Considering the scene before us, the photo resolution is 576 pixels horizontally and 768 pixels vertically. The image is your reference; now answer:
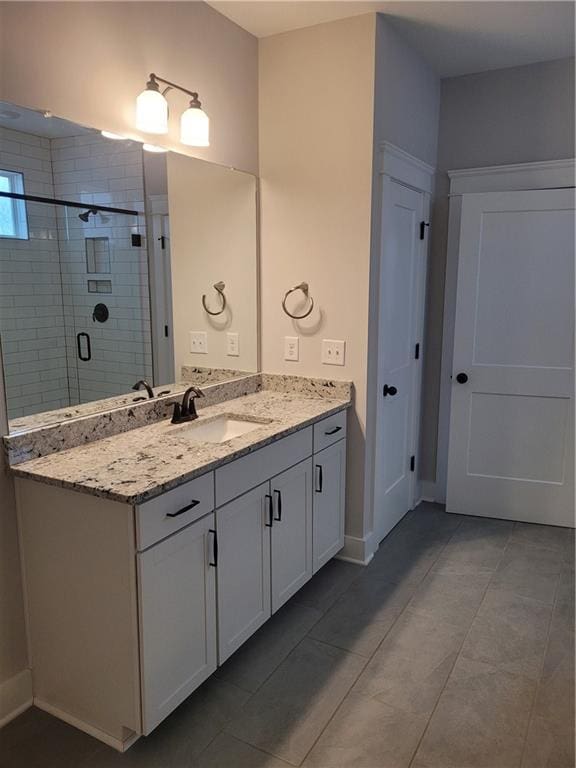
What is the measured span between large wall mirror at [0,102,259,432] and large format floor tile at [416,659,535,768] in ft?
5.39

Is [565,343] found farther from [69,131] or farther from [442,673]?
[69,131]

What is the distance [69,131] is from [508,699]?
2.51 metres

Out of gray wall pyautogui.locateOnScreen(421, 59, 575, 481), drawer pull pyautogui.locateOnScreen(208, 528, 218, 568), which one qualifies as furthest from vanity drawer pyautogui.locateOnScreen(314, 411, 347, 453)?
gray wall pyautogui.locateOnScreen(421, 59, 575, 481)

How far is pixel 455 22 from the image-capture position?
264 centimetres

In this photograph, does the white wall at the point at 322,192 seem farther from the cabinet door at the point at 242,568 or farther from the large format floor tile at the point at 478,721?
the large format floor tile at the point at 478,721

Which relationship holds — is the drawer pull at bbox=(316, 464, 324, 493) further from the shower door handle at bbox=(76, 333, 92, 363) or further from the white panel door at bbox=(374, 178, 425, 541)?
the shower door handle at bbox=(76, 333, 92, 363)

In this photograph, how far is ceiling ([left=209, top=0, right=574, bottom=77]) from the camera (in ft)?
8.13

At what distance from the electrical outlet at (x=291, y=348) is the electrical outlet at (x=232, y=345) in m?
0.25

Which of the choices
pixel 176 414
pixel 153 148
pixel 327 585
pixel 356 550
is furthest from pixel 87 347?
pixel 356 550

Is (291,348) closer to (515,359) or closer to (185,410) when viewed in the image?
(185,410)

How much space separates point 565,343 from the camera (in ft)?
10.7

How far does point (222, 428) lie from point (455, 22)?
2184 mm

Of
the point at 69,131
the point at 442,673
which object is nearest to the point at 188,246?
the point at 69,131

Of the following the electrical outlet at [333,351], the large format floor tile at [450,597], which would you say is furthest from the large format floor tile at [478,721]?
the electrical outlet at [333,351]
